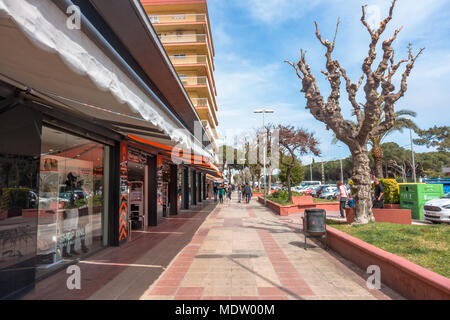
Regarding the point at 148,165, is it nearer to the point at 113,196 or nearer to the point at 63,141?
the point at 113,196

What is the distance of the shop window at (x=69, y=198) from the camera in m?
5.45

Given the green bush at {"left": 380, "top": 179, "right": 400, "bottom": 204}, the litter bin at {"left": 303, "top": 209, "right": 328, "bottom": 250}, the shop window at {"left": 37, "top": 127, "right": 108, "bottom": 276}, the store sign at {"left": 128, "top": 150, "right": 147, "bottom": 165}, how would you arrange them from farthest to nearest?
the green bush at {"left": 380, "top": 179, "right": 400, "bottom": 204}, the store sign at {"left": 128, "top": 150, "right": 147, "bottom": 165}, the litter bin at {"left": 303, "top": 209, "right": 328, "bottom": 250}, the shop window at {"left": 37, "top": 127, "right": 108, "bottom": 276}

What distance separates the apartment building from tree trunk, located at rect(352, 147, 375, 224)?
1143 inches

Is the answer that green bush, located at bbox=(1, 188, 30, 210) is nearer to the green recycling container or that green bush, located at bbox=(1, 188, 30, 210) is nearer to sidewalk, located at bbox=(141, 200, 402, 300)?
sidewalk, located at bbox=(141, 200, 402, 300)

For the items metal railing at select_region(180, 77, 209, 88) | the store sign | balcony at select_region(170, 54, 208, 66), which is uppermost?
balcony at select_region(170, 54, 208, 66)

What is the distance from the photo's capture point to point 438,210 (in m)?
10.5

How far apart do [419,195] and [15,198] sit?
1376 cm

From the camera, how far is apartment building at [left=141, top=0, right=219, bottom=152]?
36.7 metres

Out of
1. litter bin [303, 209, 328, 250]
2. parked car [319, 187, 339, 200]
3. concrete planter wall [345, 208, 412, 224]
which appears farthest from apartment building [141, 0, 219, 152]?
litter bin [303, 209, 328, 250]

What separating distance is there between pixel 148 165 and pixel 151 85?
11.0 feet

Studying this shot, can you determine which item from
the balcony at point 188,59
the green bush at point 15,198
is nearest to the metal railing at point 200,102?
the balcony at point 188,59

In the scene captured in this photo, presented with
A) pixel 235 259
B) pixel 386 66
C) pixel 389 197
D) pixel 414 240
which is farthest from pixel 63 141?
pixel 389 197

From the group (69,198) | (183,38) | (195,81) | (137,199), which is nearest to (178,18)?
(183,38)

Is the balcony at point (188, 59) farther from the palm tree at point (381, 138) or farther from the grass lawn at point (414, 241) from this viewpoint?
the grass lawn at point (414, 241)
